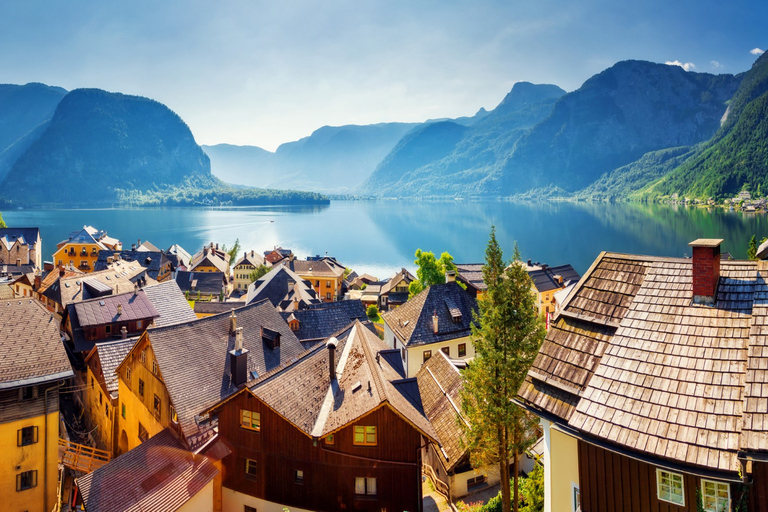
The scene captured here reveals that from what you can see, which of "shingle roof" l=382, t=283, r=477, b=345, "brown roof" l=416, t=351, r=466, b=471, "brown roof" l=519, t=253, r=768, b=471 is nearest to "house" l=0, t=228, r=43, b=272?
"shingle roof" l=382, t=283, r=477, b=345

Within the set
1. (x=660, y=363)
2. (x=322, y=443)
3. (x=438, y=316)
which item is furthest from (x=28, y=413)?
(x=438, y=316)

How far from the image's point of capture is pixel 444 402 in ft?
87.3

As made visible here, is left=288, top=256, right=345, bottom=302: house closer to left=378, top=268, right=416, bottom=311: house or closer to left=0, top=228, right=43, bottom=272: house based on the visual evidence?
left=378, top=268, right=416, bottom=311: house

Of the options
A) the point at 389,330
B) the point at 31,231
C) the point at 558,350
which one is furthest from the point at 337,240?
the point at 558,350

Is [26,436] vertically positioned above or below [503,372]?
below

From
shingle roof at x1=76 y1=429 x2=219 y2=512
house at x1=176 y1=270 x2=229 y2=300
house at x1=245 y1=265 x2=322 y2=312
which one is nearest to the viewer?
shingle roof at x1=76 y1=429 x2=219 y2=512

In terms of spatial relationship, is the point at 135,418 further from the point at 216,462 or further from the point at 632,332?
the point at 632,332

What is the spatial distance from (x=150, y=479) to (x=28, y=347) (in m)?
9.74

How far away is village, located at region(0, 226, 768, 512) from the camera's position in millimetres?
10188

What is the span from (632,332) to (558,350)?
2291mm

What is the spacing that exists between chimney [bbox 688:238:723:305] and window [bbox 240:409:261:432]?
1724 cm

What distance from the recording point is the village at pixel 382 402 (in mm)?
10188

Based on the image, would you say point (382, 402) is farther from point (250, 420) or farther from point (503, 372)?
point (250, 420)

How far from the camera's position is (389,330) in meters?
42.3
